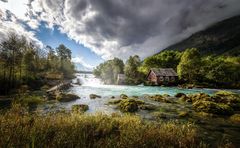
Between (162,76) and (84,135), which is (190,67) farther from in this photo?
(84,135)

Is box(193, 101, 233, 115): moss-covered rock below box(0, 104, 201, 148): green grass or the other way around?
below

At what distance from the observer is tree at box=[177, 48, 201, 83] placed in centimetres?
6375

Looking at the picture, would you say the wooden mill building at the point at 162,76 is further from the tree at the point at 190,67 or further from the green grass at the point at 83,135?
the green grass at the point at 83,135

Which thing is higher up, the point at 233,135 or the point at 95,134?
the point at 95,134

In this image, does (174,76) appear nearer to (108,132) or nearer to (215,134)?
(215,134)

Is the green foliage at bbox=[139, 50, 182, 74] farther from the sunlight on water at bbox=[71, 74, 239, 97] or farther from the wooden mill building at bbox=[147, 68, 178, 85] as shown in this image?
the sunlight on water at bbox=[71, 74, 239, 97]

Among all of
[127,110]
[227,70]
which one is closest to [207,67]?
[227,70]

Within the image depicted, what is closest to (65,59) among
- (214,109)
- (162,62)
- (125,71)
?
(125,71)

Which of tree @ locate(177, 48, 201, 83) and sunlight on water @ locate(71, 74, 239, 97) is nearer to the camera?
sunlight on water @ locate(71, 74, 239, 97)

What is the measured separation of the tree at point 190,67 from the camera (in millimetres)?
63750

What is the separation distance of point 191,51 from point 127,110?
59329 mm

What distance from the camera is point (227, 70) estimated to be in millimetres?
60125

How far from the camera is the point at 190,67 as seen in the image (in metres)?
64.4

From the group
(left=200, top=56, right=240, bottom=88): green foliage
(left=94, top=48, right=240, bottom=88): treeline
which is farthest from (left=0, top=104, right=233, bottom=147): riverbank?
(left=200, top=56, right=240, bottom=88): green foliage
